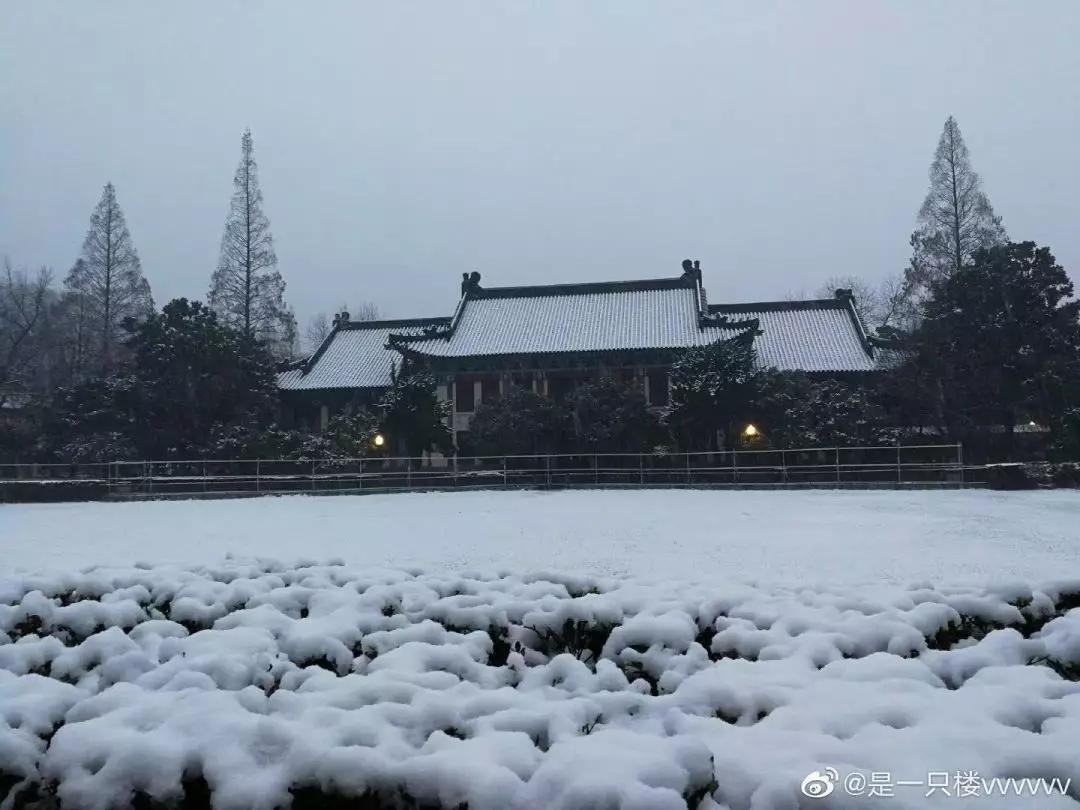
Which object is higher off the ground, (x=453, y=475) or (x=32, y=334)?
(x=32, y=334)

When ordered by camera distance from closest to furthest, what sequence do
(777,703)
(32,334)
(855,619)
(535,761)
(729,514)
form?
(535,761), (777,703), (855,619), (729,514), (32,334)

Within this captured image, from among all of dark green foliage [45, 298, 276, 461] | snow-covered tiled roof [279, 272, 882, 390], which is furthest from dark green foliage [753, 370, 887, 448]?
dark green foliage [45, 298, 276, 461]

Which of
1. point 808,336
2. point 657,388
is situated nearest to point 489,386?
point 657,388

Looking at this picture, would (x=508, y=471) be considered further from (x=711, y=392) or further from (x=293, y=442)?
(x=293, y=442)

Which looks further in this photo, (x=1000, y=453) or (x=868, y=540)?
(x=1000, y=453)

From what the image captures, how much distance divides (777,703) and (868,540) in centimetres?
827

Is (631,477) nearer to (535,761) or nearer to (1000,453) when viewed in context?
(1000,453)

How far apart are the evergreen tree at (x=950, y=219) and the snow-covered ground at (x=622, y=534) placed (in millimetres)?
12850

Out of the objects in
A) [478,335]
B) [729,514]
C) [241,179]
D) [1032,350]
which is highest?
[241,179]

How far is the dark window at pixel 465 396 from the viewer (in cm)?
2758

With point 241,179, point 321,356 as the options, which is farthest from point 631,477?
point 241,179

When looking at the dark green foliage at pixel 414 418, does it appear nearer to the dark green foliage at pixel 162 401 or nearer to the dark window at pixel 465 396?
the dark window at pixel 465 396

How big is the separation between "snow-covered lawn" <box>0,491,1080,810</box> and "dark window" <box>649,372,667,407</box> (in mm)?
21152

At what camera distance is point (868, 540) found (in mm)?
10266
